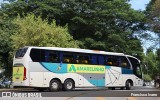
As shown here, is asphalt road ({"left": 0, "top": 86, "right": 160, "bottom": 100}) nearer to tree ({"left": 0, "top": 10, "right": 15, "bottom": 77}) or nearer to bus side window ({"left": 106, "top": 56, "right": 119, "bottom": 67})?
bus side window ({"left": 106, "top": 56, "right": 119, "bottom": 67})

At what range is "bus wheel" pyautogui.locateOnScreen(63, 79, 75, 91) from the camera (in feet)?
91.5

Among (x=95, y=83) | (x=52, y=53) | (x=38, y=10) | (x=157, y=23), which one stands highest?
(x=38, y=10)

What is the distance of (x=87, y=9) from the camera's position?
47.7 metres

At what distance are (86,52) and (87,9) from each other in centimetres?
1881

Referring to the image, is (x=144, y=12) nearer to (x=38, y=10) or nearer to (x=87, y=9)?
(x=87, y=9)

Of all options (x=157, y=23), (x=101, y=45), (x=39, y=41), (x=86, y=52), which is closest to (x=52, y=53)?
(x=86, y=52)

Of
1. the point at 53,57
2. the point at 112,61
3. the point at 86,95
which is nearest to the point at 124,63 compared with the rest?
the point at 112,61

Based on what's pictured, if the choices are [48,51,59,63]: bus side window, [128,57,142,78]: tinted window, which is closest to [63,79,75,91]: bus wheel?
[48,51,59,63]: bus side window

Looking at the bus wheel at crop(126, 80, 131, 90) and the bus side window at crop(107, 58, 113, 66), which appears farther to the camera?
the bus wheel at crop(126, 80, 131, 90)

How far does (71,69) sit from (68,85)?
121cm

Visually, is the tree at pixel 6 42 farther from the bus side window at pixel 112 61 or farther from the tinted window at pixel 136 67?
the tinted window at pixel 136 67

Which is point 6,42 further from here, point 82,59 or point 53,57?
point 53,57

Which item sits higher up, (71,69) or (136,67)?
(136,67)

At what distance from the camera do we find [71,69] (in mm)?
28391
